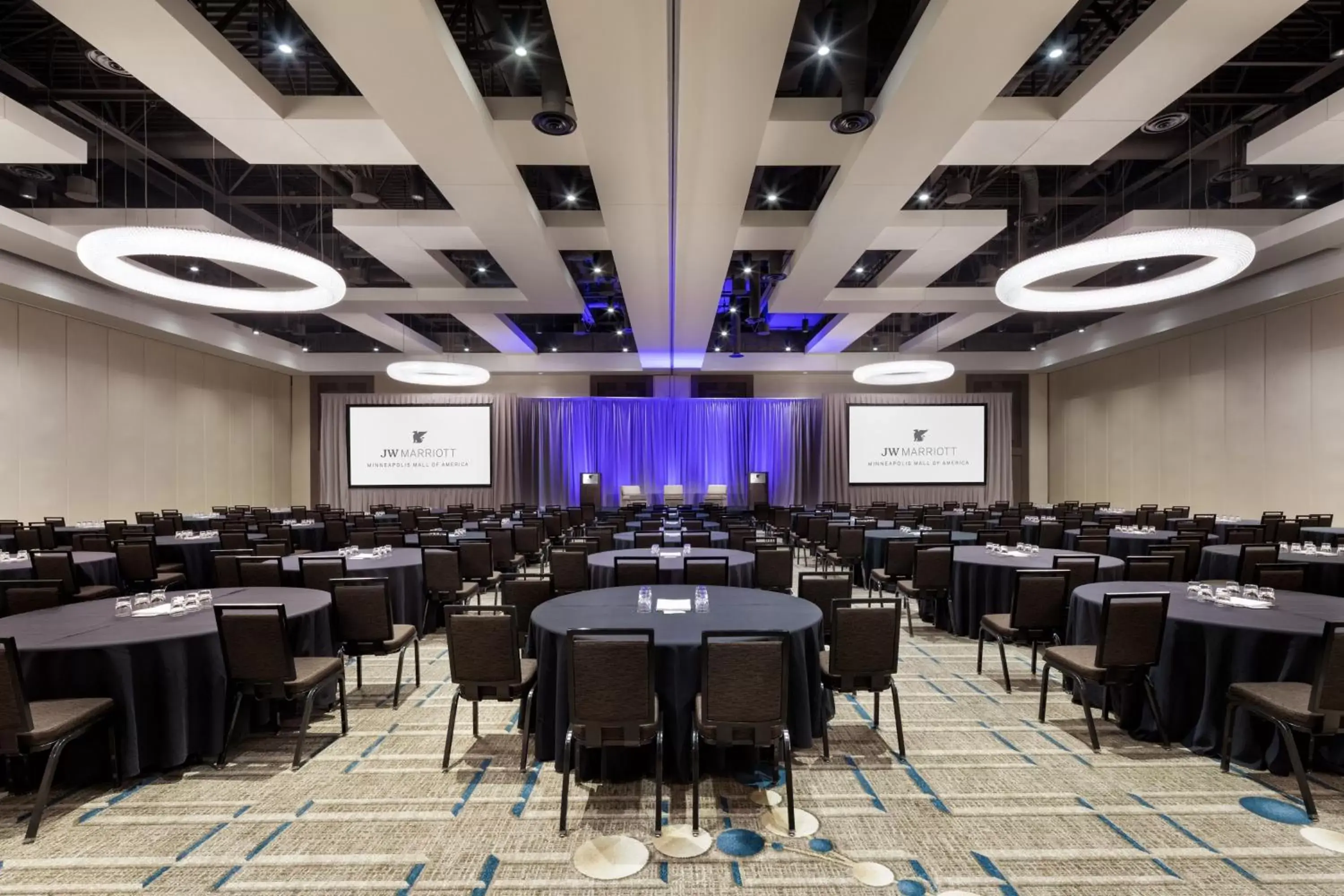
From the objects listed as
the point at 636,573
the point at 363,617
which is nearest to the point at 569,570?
the point at 636,573

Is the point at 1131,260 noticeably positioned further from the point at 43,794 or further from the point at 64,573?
the point at 64,573

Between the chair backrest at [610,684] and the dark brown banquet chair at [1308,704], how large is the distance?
3.28 metres

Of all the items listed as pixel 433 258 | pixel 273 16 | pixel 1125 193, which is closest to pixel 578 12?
pixel 273 16

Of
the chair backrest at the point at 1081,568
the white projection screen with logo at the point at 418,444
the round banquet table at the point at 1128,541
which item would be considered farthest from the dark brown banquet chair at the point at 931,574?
the white projection screen with logo at the point at 418,444

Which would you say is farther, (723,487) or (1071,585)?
(723,487)

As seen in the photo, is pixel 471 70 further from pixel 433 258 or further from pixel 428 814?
pixel 428 814

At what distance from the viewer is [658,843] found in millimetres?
2992

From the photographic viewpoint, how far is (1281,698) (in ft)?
11.2

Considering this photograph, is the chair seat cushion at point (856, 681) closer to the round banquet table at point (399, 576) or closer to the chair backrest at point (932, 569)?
the chair backrest at point (932, 569)

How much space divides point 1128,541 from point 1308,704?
20.8 ft

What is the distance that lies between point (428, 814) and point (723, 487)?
47.1 ft

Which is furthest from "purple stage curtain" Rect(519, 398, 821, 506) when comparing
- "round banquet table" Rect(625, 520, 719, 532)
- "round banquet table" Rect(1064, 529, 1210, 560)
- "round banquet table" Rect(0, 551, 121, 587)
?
"round banquet table" Rect(0, 551, 121, 587)

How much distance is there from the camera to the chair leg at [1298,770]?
125 inches

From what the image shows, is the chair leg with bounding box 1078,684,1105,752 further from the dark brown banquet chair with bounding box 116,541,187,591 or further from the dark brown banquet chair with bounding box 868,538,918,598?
the dark brown banquet chair with bounding box 116,541,187,591
